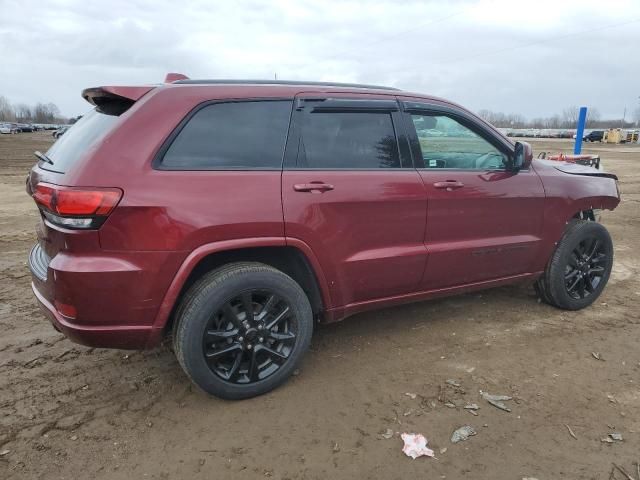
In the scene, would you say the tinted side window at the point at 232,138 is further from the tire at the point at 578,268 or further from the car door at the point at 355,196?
the tire at the point at 578,268

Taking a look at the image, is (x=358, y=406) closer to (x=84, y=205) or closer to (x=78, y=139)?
(x=84, y=205)

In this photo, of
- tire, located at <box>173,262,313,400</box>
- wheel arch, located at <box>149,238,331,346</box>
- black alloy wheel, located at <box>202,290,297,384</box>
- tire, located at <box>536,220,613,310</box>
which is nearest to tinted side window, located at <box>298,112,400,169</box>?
wheel arch, located at <box>149,238,331,346</box>

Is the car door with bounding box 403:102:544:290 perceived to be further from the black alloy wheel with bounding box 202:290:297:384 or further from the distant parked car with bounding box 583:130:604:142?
the distant parked car with bounding box 583:130:604:142

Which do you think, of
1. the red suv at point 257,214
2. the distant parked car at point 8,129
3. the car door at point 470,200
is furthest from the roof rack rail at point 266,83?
the distant parked car at point 8,129

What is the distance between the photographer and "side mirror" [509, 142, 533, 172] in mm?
3904

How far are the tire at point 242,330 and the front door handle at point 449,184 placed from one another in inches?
48.4

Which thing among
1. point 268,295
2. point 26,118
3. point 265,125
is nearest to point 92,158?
point 265,125

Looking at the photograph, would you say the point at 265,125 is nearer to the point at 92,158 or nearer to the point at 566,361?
the point at 92,158

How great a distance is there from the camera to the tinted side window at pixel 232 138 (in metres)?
2.86

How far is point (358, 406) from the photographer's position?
9.93 feet

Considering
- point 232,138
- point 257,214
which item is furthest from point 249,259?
point 232,138

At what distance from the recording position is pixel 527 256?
Answer: 4145 millimetres

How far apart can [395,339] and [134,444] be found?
2015mm

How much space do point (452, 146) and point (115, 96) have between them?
7.71 feet
